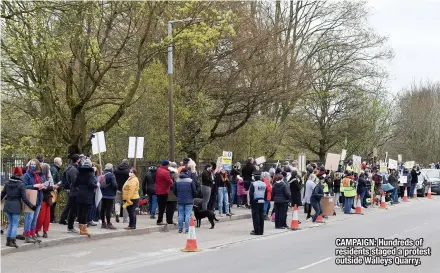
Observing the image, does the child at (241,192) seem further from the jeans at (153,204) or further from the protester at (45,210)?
the protester at (45,210)

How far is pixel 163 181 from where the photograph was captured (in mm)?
19688

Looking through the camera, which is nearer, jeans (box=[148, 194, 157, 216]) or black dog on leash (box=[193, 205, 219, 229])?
black dog on leash (box=[193, 205, 219, 229])

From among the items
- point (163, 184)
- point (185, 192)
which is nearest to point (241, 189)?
point (163, 184)

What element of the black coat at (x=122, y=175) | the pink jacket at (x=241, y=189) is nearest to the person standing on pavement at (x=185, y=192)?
the black coat at (x=122, y=175)

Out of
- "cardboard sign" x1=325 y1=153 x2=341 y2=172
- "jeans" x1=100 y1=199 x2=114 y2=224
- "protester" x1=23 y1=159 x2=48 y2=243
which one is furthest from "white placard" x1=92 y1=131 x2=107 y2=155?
"cardboard sign" x1=325 y1=153 x2=341 y2=172

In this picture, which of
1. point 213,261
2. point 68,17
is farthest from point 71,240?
point 68,17

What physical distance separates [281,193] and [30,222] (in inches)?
315

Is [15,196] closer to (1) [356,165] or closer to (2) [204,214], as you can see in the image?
(2) [204,214]

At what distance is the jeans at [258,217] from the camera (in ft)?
61.6

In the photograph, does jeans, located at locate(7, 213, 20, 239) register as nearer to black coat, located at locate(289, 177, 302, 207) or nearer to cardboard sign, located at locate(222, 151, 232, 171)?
black coat, located at locate(289, 177, 302, 207)

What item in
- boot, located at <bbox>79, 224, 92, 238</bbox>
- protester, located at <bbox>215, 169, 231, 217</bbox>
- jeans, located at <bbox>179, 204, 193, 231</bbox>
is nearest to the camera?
boot, located at <bbox>79, 224, 92, 238</bbox>

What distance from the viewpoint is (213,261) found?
1373cm

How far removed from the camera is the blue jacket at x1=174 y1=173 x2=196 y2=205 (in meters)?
18.3

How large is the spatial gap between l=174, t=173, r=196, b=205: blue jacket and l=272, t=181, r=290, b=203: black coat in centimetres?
304
